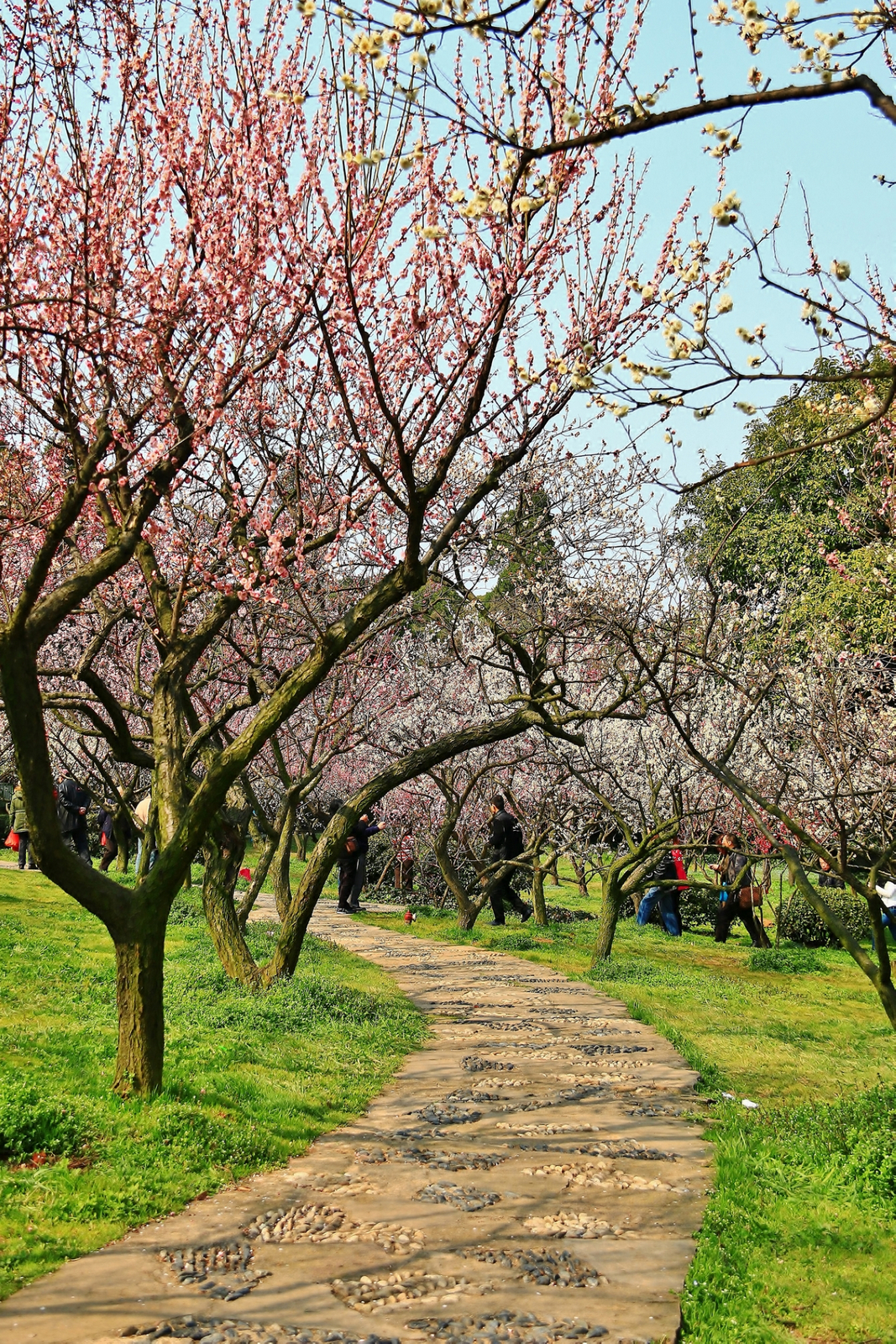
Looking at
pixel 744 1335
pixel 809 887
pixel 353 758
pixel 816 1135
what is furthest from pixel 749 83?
pixel 353 758

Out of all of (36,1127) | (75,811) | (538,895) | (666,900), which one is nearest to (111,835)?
(75,811)

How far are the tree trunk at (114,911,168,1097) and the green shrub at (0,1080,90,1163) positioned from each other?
794 mm

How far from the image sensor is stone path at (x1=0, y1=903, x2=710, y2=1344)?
428cm

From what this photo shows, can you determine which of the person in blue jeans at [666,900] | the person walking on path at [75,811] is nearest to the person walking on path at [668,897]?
the person in blue jeans at [666,900]

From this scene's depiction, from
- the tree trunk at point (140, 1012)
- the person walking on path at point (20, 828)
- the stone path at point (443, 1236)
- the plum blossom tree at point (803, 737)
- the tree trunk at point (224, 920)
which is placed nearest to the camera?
the stone path at point (443, 1236)

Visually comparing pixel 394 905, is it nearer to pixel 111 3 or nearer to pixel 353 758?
pixel 353 758

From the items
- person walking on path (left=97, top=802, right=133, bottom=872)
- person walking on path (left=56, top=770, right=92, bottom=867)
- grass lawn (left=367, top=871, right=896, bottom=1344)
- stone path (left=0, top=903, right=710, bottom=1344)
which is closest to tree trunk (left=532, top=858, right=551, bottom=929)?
grass lawn (left=367, top=871, right=896, bottom=1344)

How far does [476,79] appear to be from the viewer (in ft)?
26.8

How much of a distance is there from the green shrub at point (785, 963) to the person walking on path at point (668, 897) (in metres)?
3.01

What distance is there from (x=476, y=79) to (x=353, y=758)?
22.6 meters

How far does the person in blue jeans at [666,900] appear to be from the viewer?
2066 centimetres

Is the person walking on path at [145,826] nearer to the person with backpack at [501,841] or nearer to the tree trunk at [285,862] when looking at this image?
the tree trunk at [285,862]

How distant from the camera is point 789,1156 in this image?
6.52 meters

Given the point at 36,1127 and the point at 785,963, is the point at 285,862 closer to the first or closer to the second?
the point at 785,963
